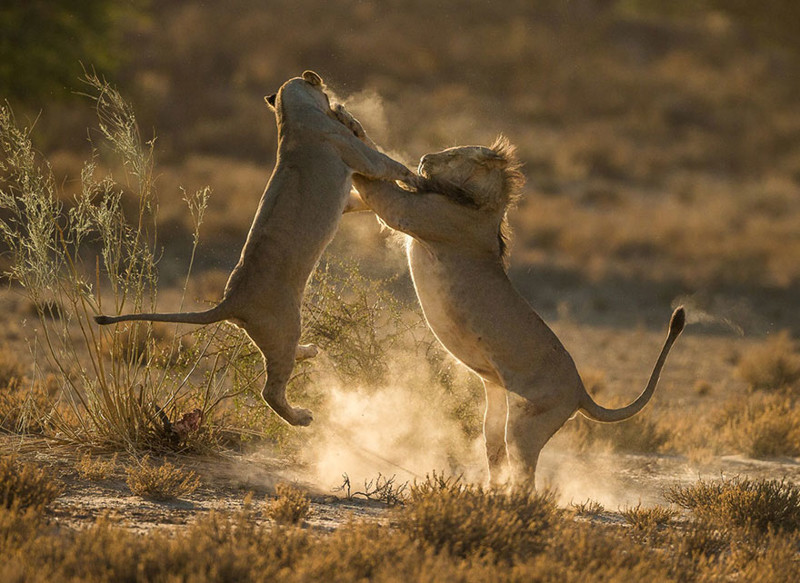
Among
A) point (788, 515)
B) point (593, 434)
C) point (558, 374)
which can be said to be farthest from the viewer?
point (593, 434)

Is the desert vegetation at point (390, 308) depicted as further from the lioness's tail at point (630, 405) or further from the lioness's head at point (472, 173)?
the lioness's tail at point (630, 405)

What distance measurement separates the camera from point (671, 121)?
34094mm

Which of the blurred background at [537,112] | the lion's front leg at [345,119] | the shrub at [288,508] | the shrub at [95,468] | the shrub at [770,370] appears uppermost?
the blurred background at [537,112]

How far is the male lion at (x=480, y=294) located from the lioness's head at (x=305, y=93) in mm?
535

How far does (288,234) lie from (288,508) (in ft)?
5.06

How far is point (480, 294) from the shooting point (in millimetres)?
6465

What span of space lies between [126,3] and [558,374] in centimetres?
1971

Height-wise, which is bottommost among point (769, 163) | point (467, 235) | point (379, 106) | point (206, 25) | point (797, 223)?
point (467, 235)

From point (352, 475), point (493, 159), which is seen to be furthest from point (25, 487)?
point (493, 159)

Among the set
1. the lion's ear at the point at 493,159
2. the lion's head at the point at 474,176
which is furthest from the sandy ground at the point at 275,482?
the lion's ear at the point at 493,159

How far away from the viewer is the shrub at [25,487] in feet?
18.5

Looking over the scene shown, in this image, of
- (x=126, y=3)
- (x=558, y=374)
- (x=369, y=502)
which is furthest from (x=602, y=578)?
(x=126, y=3)

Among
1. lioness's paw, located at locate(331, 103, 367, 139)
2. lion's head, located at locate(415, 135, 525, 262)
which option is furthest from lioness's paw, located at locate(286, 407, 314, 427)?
lioness's paw, located at locate(331, 103, 367, 139)

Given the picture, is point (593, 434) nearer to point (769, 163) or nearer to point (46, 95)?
point (46, 95)
